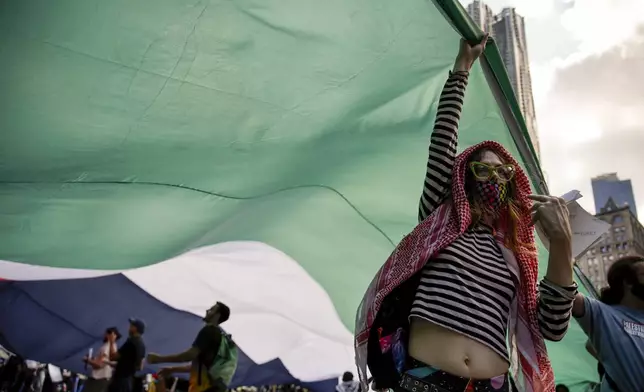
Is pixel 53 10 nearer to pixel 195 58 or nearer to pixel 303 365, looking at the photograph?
pixel 195 58

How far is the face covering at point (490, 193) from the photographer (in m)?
1.76

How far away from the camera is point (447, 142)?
1.79 meters

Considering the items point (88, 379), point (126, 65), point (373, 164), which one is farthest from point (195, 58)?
point (88, 379)

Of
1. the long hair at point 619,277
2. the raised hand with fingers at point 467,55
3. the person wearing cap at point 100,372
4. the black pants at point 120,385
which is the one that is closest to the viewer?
the raised hand with fingers at point 467,55

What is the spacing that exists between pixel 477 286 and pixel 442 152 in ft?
1.48

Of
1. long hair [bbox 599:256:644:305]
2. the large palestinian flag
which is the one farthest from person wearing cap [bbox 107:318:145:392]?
long hair [bbox 599:256:644:305]

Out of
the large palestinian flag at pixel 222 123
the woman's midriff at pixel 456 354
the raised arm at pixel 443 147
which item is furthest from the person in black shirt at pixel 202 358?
the woman's midriff at pixel 456 354

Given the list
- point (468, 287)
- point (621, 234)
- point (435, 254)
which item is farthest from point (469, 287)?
point (621, 234)

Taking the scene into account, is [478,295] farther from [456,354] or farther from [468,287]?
[456,354]

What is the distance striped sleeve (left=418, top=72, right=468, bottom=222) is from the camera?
70.2 inches

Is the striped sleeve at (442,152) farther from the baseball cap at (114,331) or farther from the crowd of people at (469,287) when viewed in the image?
the baseball cap at (114,331)

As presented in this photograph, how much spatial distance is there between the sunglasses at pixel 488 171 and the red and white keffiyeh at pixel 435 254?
0.04 m

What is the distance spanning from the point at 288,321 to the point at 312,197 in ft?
13.8

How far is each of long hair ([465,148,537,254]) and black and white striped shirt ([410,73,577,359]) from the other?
0.17 feet
